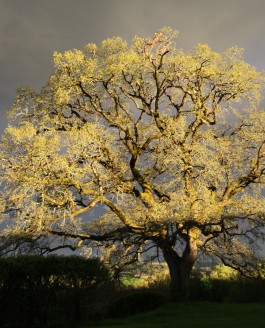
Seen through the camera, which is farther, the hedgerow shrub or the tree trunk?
the tree trunk

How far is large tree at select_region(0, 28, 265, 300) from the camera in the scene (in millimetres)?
21234

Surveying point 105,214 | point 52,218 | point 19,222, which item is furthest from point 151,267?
point 19,222

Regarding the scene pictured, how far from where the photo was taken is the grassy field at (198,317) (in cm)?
1347

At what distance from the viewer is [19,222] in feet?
66.9

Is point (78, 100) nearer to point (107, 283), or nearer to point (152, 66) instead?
point (152, 66)

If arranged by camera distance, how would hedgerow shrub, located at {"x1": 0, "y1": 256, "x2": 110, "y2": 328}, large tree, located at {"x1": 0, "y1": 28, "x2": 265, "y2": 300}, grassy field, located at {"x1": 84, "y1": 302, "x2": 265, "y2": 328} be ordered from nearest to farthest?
grassy field, located at {"x1": 84, "y1": 302, "x2": 265, "y2": 328}, hedgerow shrub, located at {"x1": 0, "y1": 256, "x2": 110, "y2": 328}, large tree, located at {"x1": 0, "y1": 28, "x2": 265, "y2": 300}

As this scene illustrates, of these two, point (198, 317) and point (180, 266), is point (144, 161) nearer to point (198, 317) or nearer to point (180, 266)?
point (180, 266)

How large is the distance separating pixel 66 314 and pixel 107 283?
2.16 metres

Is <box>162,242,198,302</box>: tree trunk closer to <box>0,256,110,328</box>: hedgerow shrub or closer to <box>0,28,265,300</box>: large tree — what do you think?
<box>0,28,265,300</box>: large tree

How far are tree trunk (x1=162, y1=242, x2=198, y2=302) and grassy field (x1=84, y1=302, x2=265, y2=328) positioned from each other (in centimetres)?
235

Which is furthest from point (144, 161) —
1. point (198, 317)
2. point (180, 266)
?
point (198, 317)

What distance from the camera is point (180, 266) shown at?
24.8 metres

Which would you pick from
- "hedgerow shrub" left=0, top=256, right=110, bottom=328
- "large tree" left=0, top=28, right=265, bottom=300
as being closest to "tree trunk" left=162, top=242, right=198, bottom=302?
"large tree" left=0, top=28, right=265, bottom=300

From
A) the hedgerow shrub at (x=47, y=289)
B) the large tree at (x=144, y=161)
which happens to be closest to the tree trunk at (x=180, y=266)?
the large tree at (x=144, y=161)
